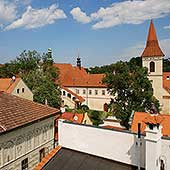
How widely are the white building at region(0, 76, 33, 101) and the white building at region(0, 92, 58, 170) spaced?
66.0 ft

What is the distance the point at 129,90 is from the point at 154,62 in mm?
13434

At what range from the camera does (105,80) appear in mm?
32156

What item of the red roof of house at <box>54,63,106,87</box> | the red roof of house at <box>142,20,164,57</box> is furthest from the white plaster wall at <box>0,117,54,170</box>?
the red roof of house at <box>54,63,106,87</box>

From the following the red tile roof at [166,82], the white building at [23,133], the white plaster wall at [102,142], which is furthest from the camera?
the red tile roof at [166,82]

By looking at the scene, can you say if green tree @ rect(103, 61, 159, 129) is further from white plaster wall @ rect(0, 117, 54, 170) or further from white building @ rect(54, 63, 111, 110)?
white plaster wall @ rect(0, 117, 54, 170)

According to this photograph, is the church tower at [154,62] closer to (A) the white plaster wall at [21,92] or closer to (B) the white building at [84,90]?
(B) the white building at [84,90]

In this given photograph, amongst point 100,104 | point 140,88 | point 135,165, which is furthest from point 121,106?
point 135,165

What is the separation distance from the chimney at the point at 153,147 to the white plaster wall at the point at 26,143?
5.97 m

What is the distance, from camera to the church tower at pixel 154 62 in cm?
4112

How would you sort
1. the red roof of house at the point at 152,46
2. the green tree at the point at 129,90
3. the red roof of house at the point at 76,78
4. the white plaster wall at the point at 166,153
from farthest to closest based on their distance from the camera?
the red roof of house at the point at 76,78 → the red roof of house at the point at 152,46 → the green tree at the point at 129,90 → the white plaster wall at the point at 166,153

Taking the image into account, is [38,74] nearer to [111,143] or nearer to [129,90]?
[129,90]

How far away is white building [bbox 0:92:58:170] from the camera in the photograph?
10.8m

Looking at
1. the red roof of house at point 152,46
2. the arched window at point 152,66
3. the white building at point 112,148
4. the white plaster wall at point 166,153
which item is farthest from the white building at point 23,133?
the red roof of house at point 152,46

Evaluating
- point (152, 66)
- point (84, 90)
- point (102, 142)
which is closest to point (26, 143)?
point (102, 142)
